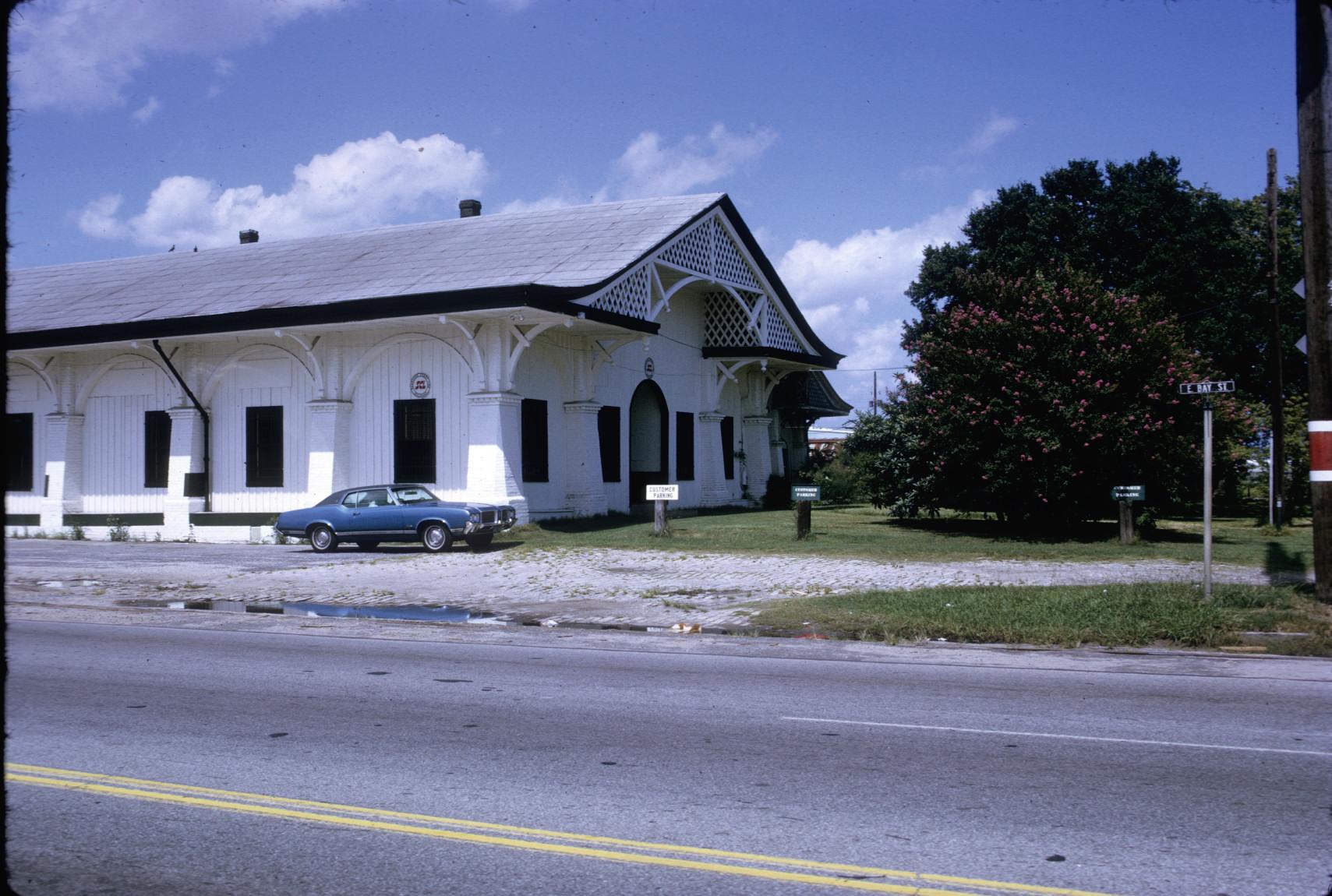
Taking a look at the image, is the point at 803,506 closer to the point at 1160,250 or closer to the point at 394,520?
the point at 394,520

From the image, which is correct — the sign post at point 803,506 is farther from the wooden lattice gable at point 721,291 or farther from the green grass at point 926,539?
the wooden lattice gable at point 721,291

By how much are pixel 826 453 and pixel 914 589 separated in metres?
34.4

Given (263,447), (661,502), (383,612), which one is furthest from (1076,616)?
(263,447)

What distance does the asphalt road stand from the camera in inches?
202

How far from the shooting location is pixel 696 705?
8.95m

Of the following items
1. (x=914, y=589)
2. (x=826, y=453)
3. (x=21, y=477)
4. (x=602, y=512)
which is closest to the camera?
(x=914, y=589)

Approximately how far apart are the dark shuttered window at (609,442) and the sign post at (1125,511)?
12659 mm

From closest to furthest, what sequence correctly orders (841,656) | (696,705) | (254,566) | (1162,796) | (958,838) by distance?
(958,838)
(1162,796)
(696,705)
(841,656)
(254,566)

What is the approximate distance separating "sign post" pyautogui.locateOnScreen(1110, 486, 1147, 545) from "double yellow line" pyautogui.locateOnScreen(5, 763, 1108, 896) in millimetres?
18377

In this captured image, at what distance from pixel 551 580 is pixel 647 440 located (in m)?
15.3

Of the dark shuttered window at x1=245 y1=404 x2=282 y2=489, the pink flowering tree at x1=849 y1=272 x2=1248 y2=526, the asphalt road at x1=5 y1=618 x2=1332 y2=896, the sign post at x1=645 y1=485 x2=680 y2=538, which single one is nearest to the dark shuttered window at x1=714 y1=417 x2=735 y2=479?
the pink flowering tree at x1=849 y1=272 x2=1248 y2=526

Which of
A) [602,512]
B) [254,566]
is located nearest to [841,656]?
[254,566]

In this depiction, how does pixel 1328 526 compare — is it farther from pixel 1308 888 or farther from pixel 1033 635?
pixel 1308 888

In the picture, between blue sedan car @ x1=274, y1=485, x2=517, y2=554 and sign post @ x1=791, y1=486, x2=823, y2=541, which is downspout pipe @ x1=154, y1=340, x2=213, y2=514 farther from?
sign post @ x1=791, y1=486, x2=823, y2=541
